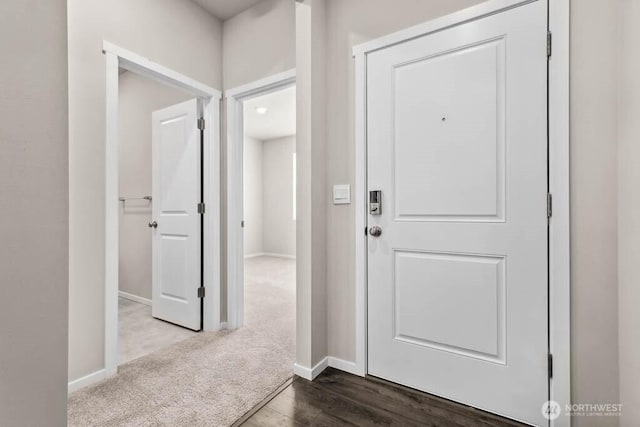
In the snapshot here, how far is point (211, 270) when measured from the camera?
8.32ft

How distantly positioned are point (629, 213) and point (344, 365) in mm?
1617

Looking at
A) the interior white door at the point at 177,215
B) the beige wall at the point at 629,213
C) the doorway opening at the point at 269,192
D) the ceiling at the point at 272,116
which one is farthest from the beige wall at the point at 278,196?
the beige wall at the point at 629,213

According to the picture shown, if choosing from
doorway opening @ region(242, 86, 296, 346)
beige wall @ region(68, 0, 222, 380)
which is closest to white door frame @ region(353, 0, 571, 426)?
beige wall @ region(68, 0, 222, 380)

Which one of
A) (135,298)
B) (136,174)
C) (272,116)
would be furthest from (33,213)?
(272,116)

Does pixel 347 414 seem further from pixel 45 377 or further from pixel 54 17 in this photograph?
pixel 54 17

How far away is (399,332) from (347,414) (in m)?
0.52

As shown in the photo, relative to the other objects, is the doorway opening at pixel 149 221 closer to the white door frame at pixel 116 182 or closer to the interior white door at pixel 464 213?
the white door frame at pixel 116 182

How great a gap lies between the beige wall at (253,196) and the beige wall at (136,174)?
324 cm

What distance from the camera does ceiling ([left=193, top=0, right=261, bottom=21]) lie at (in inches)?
95.3

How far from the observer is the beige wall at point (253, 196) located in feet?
21.8

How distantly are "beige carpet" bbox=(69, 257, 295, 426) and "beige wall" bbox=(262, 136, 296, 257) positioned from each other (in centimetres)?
406

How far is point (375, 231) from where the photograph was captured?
1.80 metres

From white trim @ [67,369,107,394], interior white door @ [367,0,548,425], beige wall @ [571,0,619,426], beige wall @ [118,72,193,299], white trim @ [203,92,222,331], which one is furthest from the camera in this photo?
beige wall @ [118,72,193,299]

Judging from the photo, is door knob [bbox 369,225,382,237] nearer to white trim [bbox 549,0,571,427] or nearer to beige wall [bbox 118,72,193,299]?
white trim [bbox 549,0,571,427]
